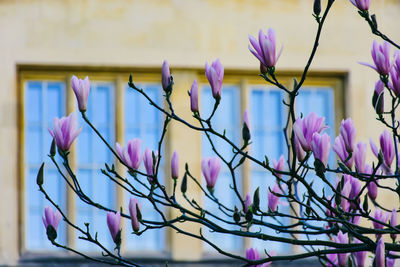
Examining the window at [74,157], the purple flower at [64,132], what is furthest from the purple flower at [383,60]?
the window at [74,157]

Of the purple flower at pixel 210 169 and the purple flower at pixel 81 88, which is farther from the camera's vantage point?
the purple flower at pixel 210 169

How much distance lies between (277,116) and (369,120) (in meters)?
1.02

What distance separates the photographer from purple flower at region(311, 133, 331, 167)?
3740mm

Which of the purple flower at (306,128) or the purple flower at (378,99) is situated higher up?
the purple flower at (378,99)

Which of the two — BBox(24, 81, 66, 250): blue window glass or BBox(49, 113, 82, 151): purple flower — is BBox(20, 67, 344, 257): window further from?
BBox(49, 113, 82, 151): purple flower

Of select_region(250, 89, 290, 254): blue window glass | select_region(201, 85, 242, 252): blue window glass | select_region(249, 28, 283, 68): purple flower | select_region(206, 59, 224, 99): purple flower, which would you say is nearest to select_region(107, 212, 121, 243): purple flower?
select_region(206, 59, 224, 99): purple flower

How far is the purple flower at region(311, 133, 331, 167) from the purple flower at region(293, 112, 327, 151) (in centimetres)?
3

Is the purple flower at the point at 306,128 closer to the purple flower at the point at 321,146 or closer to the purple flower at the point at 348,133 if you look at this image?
the purple flower at the point at 321,146

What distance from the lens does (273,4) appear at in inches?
425

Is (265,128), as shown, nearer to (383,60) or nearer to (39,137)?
(39,137)

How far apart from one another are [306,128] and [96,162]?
6.75 m

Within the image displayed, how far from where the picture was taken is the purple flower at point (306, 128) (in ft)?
12.4

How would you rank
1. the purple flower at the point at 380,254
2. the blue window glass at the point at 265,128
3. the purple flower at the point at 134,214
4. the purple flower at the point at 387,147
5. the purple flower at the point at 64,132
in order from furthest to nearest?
the blue window glass at the point at 265,128 < the purple flower at the point at 387,147 < the purple flower at the point at 134,214 < the purple flower at the point at 64,132 < the purple flower at the point at 380,254

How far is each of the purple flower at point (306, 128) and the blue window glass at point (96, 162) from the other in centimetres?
661
